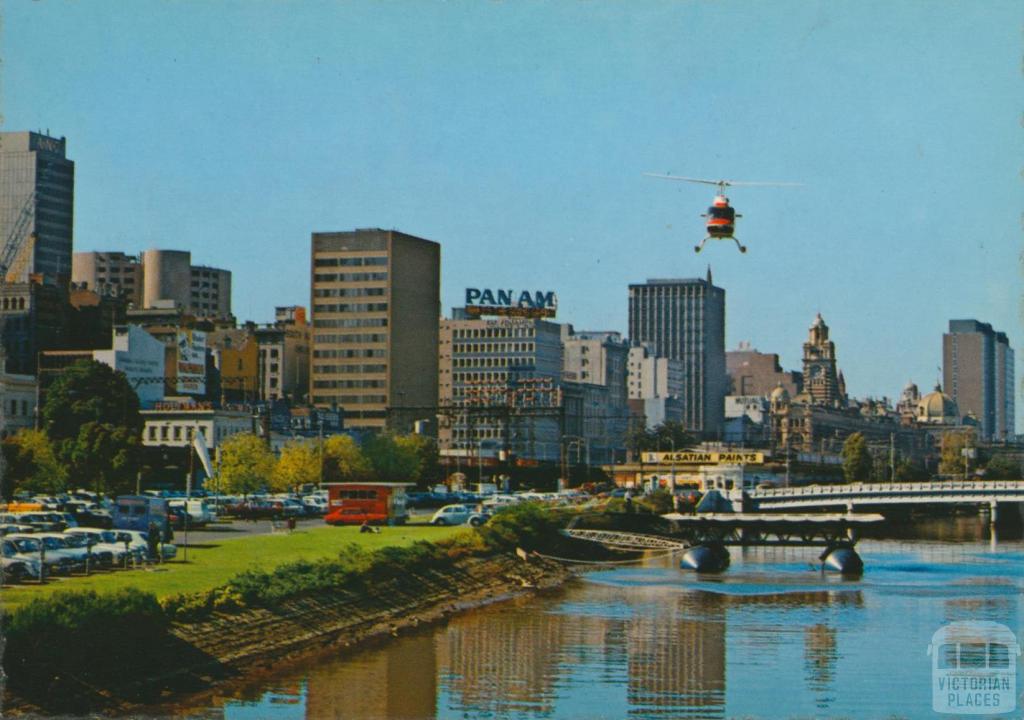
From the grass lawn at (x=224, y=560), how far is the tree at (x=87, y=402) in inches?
1555

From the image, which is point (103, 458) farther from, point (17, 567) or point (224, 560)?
point (17, 567)

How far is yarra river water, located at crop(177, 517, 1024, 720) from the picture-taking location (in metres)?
52.8

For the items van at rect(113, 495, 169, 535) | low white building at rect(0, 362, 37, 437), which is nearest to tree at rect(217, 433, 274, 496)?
low white building at rect(0, 362, 37, 437)

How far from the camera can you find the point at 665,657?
213 ft

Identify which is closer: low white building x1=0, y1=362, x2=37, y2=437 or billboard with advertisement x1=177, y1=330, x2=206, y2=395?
low white building x1=0, y1=362, x2=37, y2=437

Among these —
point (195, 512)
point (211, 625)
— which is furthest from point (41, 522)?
point (211, 625)

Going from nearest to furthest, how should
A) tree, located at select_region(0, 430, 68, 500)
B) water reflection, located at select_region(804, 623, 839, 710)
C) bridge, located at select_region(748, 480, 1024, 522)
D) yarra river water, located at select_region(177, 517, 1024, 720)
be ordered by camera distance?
yarra river water, located at select_region(177, 517, 1024, 720) → water reflection, located at select_region(804, 623, 839, 710) → tree, located at select_region(0, 430, 68, 500) → bridge, located at select_region(748, 480, 1024, 522)

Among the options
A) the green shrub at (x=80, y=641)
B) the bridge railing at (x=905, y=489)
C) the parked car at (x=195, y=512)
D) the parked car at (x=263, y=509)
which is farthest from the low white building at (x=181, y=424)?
the green shrub at (x=80, y=641)

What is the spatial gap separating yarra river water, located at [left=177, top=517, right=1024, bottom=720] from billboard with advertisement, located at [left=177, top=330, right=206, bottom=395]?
304 ft

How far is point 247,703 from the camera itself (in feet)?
165

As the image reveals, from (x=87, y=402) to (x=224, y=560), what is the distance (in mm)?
65314

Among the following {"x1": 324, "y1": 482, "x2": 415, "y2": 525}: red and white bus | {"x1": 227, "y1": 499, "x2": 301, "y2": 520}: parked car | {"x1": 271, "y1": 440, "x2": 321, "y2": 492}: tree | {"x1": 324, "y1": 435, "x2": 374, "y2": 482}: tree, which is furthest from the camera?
{"x1": 324, "y1": 435, "x2": 374, "y2": 482}: tree

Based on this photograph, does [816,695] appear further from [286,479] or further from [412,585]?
[286,479]

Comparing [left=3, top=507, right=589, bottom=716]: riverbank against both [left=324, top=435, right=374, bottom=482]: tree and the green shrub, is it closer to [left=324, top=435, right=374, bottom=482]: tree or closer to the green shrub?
the green shrub
